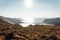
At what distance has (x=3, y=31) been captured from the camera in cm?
3778

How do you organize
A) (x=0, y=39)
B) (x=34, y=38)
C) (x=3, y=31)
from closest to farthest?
(x=0, y=39) → (x=34, y=38) → (x=3, y=31)

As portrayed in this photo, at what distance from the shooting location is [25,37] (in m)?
35.8

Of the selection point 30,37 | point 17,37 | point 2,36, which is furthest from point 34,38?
point 2,36

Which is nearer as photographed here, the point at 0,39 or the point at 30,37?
the point at 0,39

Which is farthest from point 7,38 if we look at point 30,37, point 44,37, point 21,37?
point 44,37

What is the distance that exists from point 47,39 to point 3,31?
1080 cm

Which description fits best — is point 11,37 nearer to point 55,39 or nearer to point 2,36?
point 2,36

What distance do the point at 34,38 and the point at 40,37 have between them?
1.59 m

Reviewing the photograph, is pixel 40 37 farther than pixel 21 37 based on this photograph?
Yes

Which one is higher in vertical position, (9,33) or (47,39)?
(9,33)

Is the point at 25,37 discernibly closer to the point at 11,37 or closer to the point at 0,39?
the point at 11,37

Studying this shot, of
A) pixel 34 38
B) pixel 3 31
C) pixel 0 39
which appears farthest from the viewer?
pixel 3 31

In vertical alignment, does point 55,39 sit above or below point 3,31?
below

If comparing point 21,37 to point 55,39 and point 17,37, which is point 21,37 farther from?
point 55,39
